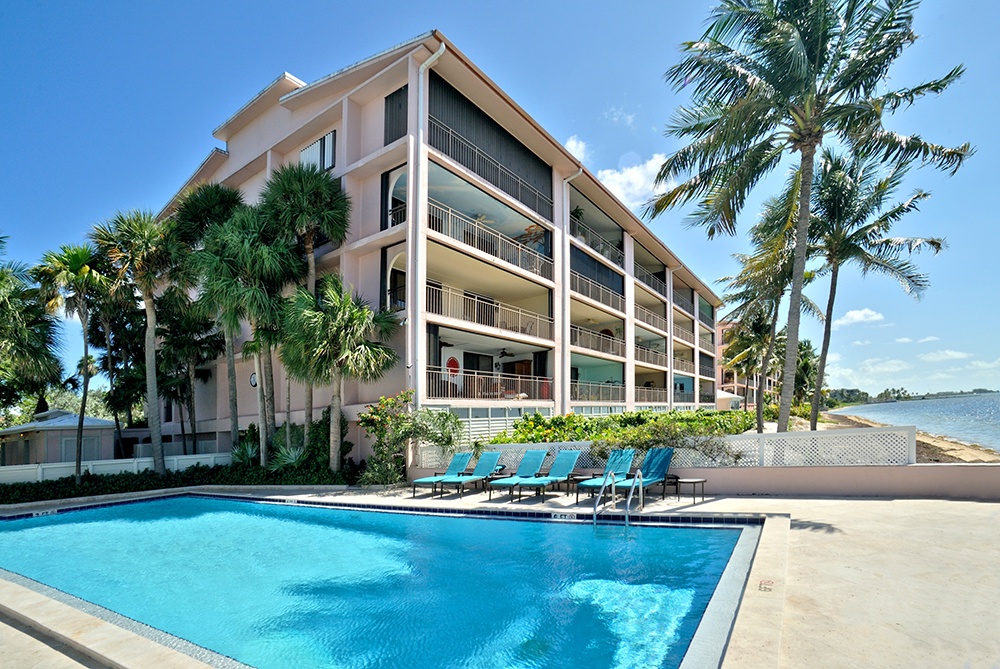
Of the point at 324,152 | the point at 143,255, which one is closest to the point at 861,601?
the point at 324,152

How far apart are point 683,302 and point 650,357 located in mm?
9948

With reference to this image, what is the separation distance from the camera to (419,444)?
1422cm

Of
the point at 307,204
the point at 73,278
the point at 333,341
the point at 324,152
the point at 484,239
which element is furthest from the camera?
the point at 324,152

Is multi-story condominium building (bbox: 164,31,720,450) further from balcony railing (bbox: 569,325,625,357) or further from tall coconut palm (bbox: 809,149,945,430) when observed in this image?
tall coconut palm (bbox: 809,149,945,430)

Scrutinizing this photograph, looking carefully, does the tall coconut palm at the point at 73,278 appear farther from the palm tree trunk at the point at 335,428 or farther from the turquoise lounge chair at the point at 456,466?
the turquoise lounge chair at the point at 456,466

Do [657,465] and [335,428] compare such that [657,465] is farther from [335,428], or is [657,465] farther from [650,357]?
[650,357]

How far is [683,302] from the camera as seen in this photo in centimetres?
3766

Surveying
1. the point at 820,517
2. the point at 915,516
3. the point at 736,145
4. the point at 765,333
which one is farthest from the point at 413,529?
the point at 765,333

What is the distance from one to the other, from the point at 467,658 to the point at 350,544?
16.1ft

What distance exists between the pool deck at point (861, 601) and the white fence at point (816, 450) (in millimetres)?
1726

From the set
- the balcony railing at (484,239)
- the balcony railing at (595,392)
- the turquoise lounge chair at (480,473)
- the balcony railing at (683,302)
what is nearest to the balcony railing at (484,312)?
the balcony railing at (484,239)

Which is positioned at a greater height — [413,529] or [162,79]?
[162,79]

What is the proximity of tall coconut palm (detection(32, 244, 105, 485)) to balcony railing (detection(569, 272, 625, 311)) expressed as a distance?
52.4 ft

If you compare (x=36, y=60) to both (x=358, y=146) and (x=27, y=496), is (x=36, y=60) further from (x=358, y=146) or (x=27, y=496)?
(x=27, y=496)
